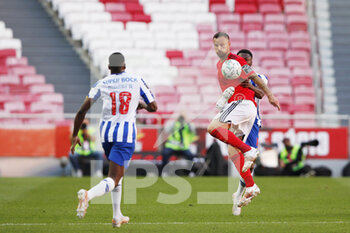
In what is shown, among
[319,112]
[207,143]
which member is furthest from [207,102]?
[319,112]

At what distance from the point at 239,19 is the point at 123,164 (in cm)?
1670

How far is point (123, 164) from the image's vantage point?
6.97 metres

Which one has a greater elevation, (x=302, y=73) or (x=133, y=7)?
(x=133, y=7)

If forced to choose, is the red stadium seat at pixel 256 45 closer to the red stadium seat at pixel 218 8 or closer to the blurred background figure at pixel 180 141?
the red stadium seat at pixel 218 8

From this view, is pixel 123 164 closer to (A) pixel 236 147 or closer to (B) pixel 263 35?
(A) pixel 236 147

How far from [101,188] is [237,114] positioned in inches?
86.4

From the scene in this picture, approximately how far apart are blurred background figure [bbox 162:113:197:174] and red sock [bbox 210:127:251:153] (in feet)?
29.2

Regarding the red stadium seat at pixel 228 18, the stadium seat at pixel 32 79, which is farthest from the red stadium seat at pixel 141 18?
the stadium seat at pixel 32 79

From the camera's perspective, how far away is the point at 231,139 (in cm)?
791

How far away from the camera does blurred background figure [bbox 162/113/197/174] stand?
16.9 m

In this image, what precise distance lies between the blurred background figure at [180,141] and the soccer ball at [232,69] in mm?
9083

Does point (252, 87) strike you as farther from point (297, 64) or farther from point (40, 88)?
point (297, 64)

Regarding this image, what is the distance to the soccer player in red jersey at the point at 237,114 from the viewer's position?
309 inches

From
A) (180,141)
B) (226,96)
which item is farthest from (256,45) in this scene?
(226,96)
